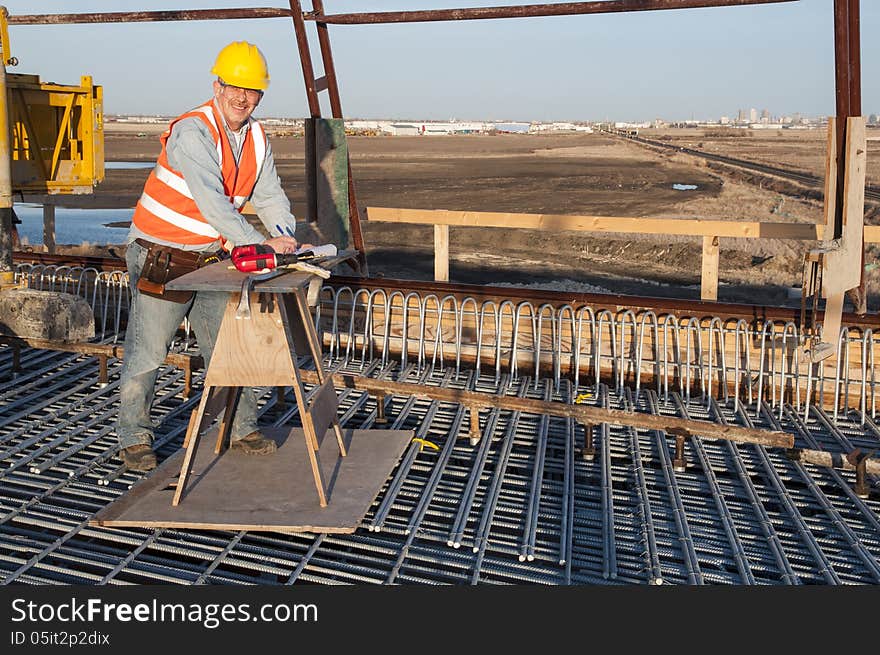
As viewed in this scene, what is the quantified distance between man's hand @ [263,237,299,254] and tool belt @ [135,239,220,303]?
71cm

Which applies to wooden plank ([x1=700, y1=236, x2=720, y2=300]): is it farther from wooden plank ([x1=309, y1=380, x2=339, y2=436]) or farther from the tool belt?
the tool belt

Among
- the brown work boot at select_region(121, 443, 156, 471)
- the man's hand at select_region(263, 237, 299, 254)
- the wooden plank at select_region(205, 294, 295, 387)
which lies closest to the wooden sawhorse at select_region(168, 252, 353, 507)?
the wooden plank at select_region(205, 294, 295, 387)

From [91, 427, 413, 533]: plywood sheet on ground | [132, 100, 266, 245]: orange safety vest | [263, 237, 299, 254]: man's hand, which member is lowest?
[91, 427, 413, 533]: plywood sheet on ground

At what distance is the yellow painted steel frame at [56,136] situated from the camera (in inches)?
339

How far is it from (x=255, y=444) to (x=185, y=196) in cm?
141

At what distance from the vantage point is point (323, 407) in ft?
17.1

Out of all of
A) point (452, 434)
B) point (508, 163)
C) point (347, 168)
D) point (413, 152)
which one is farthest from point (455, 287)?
point (413, 152)

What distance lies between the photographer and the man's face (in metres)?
4.91

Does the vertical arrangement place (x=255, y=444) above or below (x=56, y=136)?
below

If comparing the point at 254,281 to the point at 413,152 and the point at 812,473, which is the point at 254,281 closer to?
the point at 812,473

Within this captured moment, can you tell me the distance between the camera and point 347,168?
27.7 ft

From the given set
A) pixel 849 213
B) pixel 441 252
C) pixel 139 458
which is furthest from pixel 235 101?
pixel 441 252

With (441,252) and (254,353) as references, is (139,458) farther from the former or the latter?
(441,252)

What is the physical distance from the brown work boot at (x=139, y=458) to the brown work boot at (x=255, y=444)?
0.47 m
